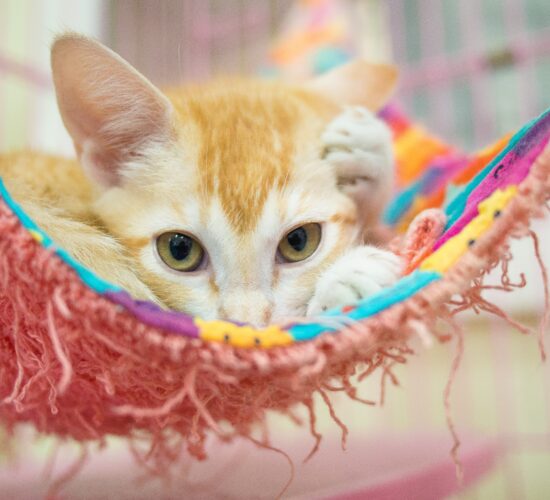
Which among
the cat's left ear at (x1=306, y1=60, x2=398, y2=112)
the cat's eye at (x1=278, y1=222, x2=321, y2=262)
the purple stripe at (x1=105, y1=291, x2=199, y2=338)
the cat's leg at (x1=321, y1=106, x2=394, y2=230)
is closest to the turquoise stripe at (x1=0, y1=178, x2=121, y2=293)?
the purple stripe at (x1=105, y1=291, x2=199, y2=338)

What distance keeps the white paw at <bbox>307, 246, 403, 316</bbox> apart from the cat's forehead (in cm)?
12

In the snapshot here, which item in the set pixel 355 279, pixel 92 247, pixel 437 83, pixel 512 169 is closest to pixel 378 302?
pixel 355 279

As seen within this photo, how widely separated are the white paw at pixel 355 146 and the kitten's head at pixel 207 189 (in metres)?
0.02

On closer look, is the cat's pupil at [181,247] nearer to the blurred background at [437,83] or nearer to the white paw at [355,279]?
the white paw at [355,279]

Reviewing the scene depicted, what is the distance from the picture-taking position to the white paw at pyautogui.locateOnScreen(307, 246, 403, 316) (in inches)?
21.6

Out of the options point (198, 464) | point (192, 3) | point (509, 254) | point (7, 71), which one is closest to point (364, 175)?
point (509, 254)

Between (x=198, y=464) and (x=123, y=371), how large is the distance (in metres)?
0.59

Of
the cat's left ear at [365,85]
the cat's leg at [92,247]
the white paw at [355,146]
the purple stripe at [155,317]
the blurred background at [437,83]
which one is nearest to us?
the purple stripe at [155,317]

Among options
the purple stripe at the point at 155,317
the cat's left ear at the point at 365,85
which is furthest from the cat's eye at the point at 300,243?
the cat's left ear at the point at 365,85

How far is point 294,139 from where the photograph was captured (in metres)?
0.75

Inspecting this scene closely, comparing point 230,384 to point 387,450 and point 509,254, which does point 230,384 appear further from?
point 387,450

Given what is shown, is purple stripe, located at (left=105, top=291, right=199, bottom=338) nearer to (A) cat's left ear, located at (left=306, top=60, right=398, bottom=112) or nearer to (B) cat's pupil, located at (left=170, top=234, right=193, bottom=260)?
(B) cat's pupil, located at (left=170, top=234, right=193, bottom=260)

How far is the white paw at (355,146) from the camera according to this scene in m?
0.75

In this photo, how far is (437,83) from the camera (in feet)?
5.45
